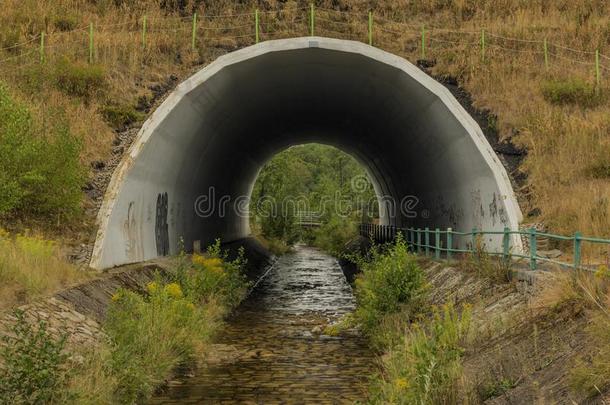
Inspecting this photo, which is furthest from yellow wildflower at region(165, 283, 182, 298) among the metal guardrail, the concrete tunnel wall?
the metal guardrail

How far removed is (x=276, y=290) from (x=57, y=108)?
11116 millimetres

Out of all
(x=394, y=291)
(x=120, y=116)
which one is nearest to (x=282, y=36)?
(x=120, y=116)

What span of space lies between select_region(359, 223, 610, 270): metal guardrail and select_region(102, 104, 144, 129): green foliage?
8.88 metres

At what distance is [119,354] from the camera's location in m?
8.41

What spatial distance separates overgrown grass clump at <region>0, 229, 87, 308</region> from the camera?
31.5ft

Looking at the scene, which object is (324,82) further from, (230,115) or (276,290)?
(276,290)

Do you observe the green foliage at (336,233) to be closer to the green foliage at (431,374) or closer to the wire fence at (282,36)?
the wire fence at (282,36)

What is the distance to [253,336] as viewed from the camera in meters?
14.7

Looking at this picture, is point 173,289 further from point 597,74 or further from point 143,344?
point 597,74

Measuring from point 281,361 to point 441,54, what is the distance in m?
12.4

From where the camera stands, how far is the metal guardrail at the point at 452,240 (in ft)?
29.8

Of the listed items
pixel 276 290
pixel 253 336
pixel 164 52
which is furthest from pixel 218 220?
pixel 253 336

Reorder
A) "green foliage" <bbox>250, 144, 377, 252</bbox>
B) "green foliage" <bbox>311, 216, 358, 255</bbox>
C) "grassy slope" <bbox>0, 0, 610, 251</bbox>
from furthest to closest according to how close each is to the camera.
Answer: "green foliage" <bbox>311, 216, 358, 255</bbox> < "green foliage" <bbox>250, 144, 377, 252</bbox> < "grassy slope" <bbox>0, 0, 610, 251</bbox>

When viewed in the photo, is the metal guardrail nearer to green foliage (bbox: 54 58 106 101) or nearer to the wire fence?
the wire fence
